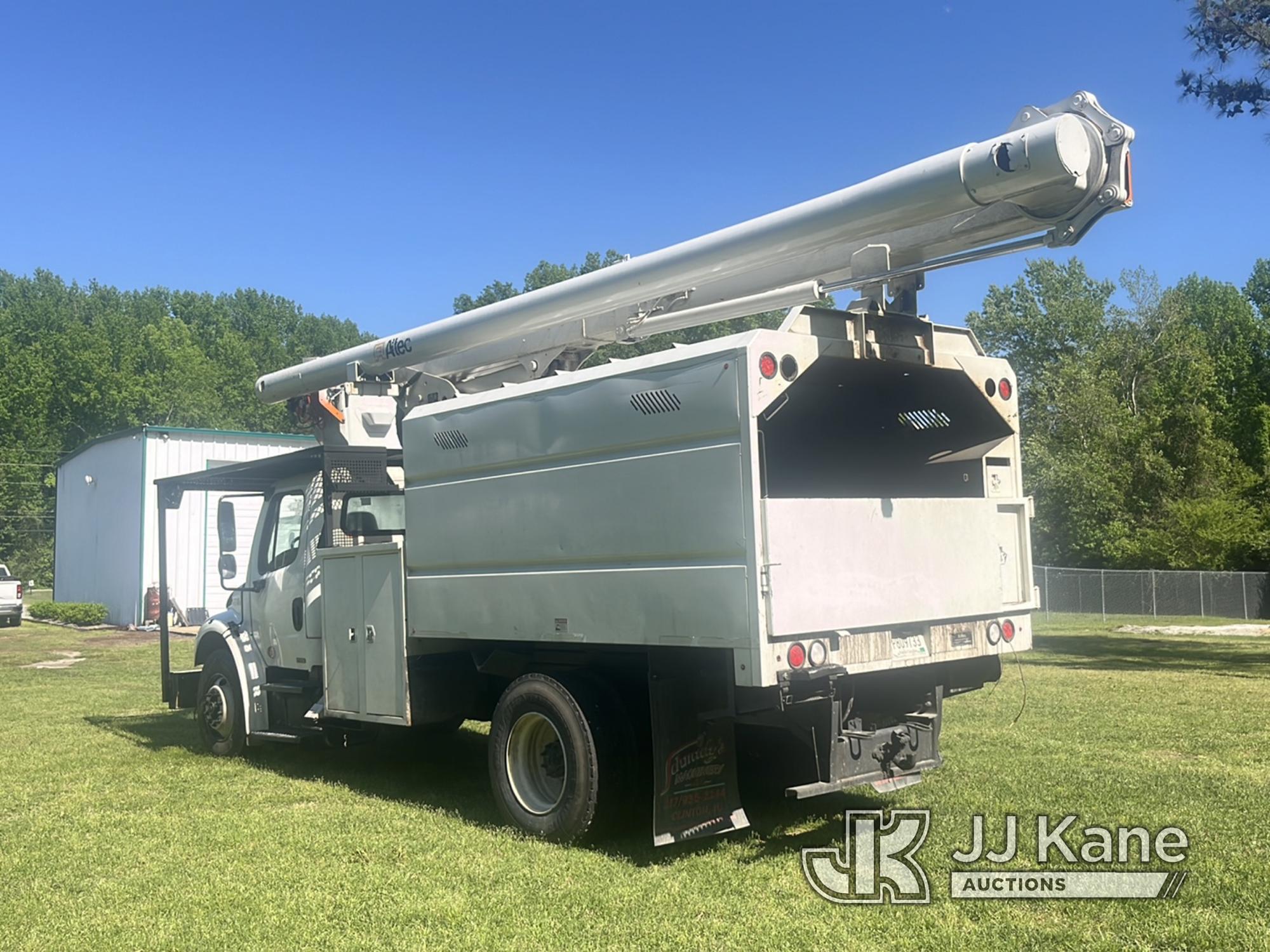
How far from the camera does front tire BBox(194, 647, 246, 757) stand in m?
9.76

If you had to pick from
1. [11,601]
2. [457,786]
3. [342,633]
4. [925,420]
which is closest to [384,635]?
[342,633]

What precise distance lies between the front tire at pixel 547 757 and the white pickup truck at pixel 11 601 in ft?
87.0

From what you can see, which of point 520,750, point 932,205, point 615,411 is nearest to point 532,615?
point 520,750

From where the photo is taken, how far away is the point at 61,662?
20.0 meters

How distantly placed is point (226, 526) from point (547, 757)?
4203mm

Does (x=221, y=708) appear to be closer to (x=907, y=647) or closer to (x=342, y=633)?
(x=342, y=633)

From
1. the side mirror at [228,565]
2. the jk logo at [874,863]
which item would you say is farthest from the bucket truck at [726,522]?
the side mirror at [228,565]

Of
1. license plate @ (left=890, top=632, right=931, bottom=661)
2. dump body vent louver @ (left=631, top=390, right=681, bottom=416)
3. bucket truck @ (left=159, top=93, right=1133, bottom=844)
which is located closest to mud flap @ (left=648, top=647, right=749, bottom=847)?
bucket truck @ (left=159, top=93, right=1133, bottom=844)

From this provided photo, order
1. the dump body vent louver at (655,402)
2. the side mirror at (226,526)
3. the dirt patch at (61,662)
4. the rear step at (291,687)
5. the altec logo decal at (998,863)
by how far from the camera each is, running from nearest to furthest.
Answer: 1. the altec logo decal at (998,863)
2. the dump body vent louver at (655,402)
3. the rear step at (291,687)
4. the side mirror at (226,526)
5. the dirt patch at (61,662)

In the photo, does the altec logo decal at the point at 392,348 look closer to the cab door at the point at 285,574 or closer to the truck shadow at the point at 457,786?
the cab door at the point at 285,574

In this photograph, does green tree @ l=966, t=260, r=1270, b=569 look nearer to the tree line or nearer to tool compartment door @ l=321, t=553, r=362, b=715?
the tree line

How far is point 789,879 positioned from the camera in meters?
5.88

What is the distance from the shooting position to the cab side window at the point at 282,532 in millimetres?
9430

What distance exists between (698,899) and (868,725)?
1507 mm
